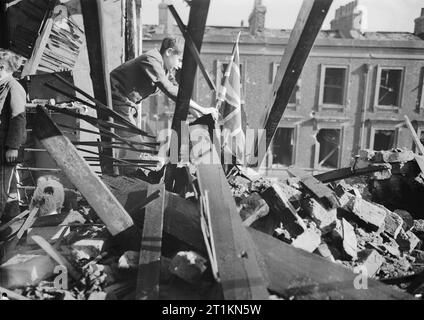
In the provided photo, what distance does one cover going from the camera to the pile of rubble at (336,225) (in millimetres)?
3051

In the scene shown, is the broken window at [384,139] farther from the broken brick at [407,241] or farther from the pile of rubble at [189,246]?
the broken brick at [407,241]

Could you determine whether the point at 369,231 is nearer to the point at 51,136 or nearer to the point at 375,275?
the point at 375,275

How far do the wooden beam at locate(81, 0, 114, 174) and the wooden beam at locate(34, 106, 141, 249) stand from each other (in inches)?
32.5

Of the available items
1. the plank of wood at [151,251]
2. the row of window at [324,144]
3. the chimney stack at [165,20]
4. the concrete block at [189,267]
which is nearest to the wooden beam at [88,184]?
the plank of wood at [151,251]

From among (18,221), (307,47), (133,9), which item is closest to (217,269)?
(307,47)

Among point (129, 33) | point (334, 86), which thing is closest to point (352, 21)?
point (334, 86)

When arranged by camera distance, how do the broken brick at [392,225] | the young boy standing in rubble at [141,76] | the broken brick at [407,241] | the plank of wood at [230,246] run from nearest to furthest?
the plank of wood at [230,246]
the broken brick at [407,241]
the broken brick at [392,225]
the young boy standing in rubble at [141,76]

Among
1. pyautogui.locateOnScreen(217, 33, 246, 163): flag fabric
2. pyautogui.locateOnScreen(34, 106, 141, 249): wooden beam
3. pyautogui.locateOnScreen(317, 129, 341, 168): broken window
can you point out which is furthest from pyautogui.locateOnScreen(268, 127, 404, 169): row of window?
pyautogui.locateOnScreen(34, 106, 141, 249): wooden beam

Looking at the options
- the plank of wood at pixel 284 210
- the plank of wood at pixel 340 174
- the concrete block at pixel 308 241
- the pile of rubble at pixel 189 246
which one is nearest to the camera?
the pile of rubble at pixel 189 246

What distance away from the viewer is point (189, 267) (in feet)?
7.49

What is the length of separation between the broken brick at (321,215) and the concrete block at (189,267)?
1.52 metres

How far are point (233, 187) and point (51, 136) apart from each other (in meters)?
2.25

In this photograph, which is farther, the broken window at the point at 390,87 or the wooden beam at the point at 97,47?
the broken window at the point at 390,87

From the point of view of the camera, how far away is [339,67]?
17.1m
